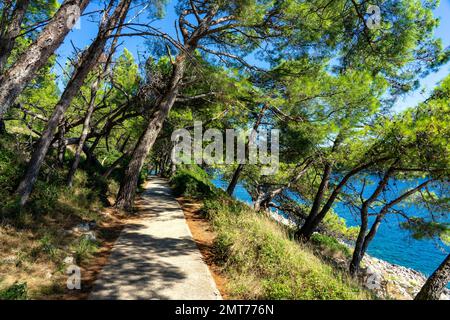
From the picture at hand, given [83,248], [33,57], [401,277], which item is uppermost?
[33,57]

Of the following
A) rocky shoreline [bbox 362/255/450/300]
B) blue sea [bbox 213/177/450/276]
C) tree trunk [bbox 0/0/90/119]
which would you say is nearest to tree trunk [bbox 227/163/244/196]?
blue sea [bbox 213/177/450/276]

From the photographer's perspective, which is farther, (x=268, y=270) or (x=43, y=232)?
(x=43, y=232)

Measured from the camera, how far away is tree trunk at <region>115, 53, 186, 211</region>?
9.32 meters

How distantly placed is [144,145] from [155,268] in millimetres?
5180

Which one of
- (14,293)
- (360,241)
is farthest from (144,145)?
(360,241)

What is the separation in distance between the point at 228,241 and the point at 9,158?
5890mm

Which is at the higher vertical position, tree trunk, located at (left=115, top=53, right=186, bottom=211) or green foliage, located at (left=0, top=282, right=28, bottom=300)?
tree trunk, located at (left=115, top=53, right=186, bottom=211)

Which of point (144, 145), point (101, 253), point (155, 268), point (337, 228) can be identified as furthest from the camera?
point (337, 228)

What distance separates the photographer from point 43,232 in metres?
5.63

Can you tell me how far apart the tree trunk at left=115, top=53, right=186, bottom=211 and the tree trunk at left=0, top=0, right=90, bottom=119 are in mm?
4704

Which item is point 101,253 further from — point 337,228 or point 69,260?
point 337,228

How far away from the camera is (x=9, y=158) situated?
23.5ft

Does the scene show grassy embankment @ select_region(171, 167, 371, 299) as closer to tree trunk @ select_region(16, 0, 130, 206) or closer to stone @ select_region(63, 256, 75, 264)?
stone @ select_region(63, 256, 75, 264)
